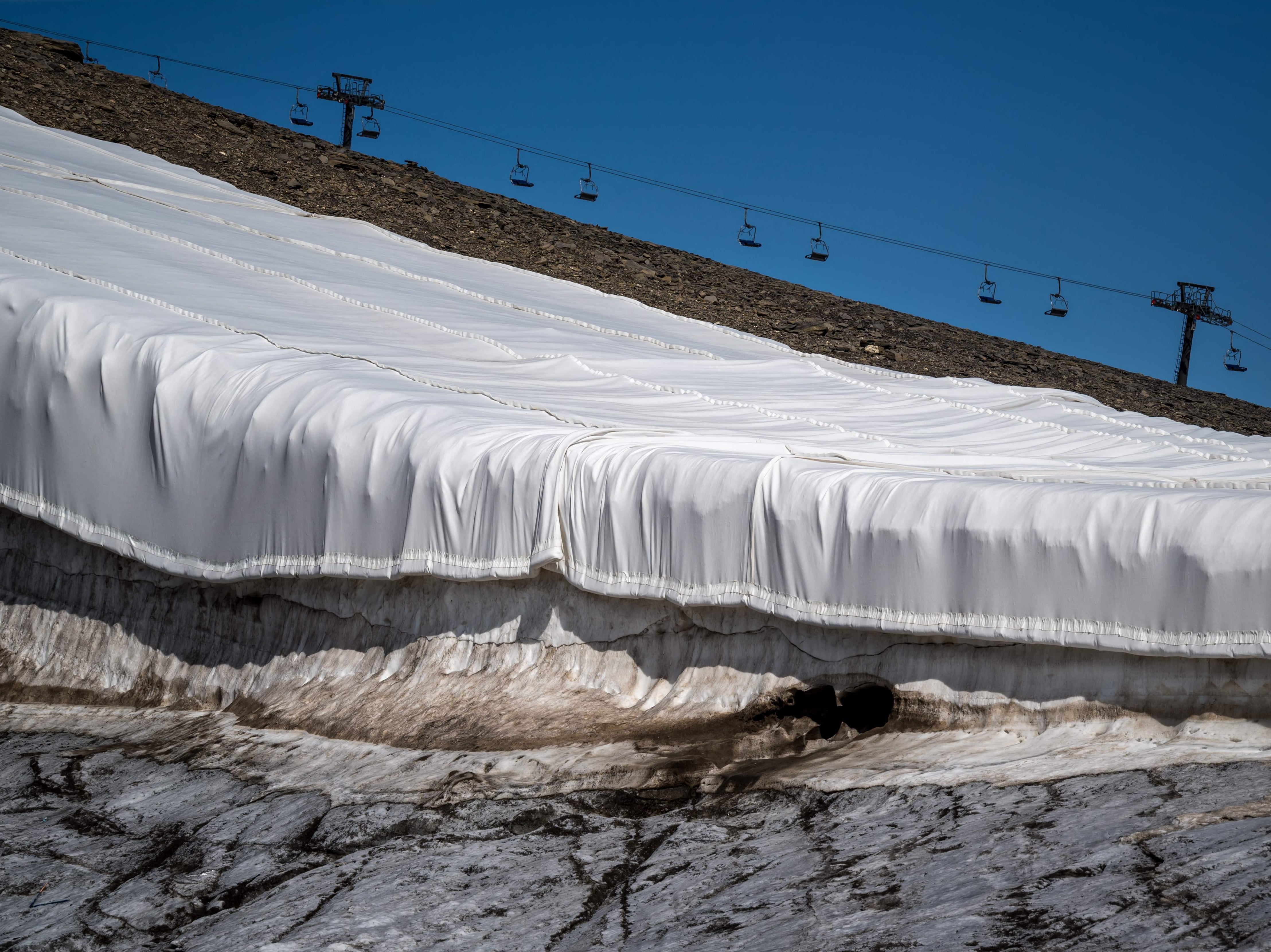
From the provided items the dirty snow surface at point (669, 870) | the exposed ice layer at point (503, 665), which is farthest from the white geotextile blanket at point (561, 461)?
the dirty snow surface at point (669, 870)

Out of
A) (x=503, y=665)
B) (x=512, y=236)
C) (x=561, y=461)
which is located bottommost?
(x=503, y=665)

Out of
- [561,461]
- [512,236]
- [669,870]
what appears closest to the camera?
[669,870]

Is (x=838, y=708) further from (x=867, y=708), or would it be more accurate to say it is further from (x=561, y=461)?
(x=561, y=461)

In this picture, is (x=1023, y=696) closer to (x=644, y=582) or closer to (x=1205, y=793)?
(x=1205, y=793)

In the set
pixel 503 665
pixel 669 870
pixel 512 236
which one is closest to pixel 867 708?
pixel 669 870

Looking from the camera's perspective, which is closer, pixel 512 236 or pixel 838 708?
pixel 838 708

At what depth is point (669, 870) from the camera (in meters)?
2.07

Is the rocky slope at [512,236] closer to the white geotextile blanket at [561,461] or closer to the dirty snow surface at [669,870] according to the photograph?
the white geotextile blanket at [561,461]

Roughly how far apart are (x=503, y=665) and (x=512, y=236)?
841cm

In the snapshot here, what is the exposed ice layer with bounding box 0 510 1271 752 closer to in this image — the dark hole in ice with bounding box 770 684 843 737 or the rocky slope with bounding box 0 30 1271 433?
the dark hole in ice with bounding box 770 684 843 737

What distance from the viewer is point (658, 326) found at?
6.37m

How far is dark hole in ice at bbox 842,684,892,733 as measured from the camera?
2518 millimetres

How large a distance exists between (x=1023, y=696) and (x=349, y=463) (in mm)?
1801

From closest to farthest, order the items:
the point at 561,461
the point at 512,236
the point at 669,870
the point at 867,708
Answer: the point at 669,870 → the point at 867,708 → the point at 561,461 → the point at 512,236
